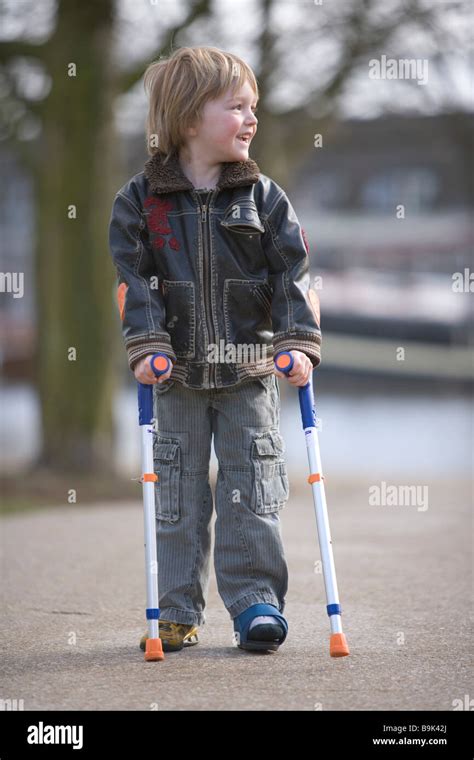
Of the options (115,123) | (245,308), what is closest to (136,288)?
(245,308)

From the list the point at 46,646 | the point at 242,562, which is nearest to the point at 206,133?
the point at 242,562

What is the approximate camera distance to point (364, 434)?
1758cm

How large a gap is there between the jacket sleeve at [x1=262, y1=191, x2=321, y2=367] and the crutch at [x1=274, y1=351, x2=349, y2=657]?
3.7 inches

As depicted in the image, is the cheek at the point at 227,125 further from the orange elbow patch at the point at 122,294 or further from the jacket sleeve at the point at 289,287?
the orange elbow patch at the point at 122,294

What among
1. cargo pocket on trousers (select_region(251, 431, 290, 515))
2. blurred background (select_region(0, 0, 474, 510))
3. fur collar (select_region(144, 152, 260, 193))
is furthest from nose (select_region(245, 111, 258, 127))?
blurred background (select_region(0, 0, 474, 510))

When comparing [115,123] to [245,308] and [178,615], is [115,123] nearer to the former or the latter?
[245,308]

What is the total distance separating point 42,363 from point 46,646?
257 inches

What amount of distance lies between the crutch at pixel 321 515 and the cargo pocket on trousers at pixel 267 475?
0.15m

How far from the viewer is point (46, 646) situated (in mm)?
3982

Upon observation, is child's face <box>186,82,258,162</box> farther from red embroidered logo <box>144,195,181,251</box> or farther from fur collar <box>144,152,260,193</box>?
red embroidered logo <box>144,195,181,251</box>

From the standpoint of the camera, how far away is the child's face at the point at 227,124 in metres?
3.93

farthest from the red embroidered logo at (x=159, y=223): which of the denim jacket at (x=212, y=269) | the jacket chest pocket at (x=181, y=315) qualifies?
the jacket chest pocket at (x=181, y=315)

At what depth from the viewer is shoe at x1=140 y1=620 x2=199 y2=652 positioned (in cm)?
388
